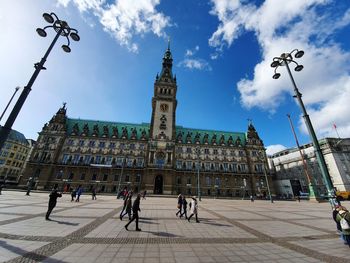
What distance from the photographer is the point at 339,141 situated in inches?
2156

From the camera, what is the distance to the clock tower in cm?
5200

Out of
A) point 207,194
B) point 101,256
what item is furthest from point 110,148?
point 101,256

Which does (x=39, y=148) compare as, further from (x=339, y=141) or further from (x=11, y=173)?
(x=339, y=141)

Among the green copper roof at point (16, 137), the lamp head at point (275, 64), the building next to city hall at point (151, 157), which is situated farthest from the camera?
the green copper roof at point (16, 137)

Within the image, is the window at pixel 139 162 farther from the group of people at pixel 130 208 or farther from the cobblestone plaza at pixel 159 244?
the cobblestone plaza at pixel 159 244

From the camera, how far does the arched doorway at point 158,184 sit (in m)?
48.7

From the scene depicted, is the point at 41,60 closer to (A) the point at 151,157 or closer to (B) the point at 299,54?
(B) the point at 299,54

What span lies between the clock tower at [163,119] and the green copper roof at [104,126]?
23.2 feet

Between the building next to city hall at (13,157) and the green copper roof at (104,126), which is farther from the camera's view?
the building next to city hall at (13,157)

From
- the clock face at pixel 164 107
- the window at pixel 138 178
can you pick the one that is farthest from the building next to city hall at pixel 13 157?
the clock face at pixel 164 107

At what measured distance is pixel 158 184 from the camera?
49688 mm

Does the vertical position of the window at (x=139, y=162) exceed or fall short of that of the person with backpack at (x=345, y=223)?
it exceeds it

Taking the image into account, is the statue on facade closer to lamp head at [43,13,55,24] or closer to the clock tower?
the clock tower

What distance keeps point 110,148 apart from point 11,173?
52716 millimetres
